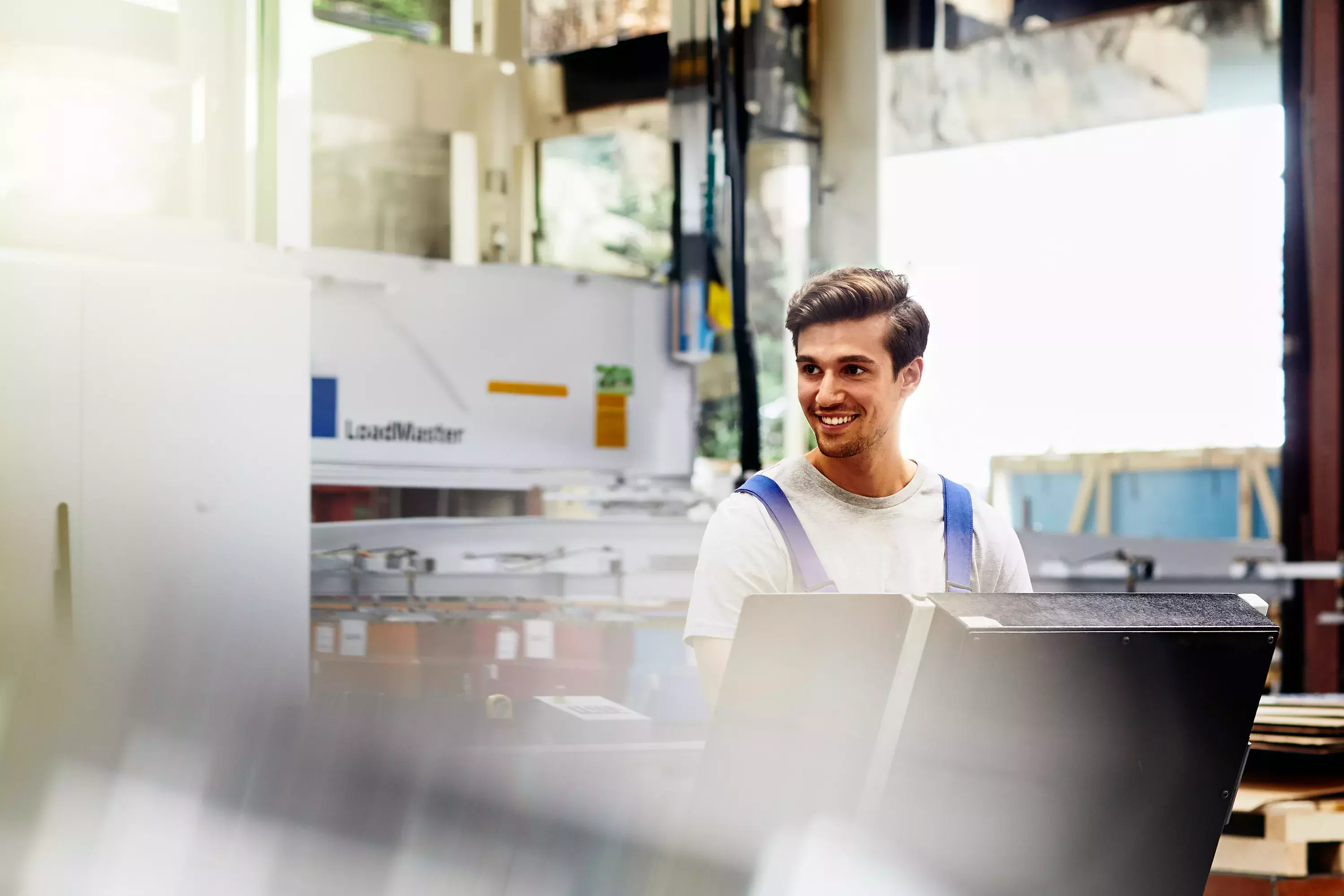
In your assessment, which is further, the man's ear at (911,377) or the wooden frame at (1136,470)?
the wooden frame at (1136,470)

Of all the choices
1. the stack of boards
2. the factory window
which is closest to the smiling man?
the stack of boards

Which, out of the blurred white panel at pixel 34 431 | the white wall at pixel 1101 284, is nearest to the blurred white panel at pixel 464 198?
the blurred white panel at pixel 34 431

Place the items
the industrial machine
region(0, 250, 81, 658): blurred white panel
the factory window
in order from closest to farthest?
the industrial machine, region(0, 250, 81, 658): blurred white panel, the factory window

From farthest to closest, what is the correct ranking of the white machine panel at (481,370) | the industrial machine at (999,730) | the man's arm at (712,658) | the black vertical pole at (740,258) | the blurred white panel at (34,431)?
the black vertical pole at (740,258)
the white machine panel at (481,370)
the blurred white panel at (34,431)
the man's arm at (712,658)
the industrial machine at (999,730)

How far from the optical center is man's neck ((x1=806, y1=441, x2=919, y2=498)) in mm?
1458

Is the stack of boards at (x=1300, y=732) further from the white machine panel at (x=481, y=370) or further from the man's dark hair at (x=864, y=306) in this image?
the white machine panel at (x=481, y=370)

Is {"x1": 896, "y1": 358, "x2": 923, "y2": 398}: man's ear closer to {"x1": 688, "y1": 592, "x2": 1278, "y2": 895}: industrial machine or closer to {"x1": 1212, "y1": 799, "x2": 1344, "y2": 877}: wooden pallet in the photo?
{"x1": 688, "y1": 592, "x2": 1278, "y2": 895}: industrial machine

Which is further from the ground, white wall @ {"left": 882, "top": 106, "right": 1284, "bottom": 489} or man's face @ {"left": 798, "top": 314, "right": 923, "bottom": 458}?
white wall @ {"left": 882, "top": 106, "right": 1284, "bottom": 489}

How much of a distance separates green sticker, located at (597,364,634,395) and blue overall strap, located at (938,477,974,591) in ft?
4.44

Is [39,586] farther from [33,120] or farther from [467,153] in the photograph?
[467,153]

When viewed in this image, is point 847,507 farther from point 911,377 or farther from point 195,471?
point 195,471

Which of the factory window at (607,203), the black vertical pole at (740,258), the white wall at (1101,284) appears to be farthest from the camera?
the white wall at (1101,284)

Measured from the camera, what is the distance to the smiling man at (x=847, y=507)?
1.40 m

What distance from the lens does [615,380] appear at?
9.23ft
